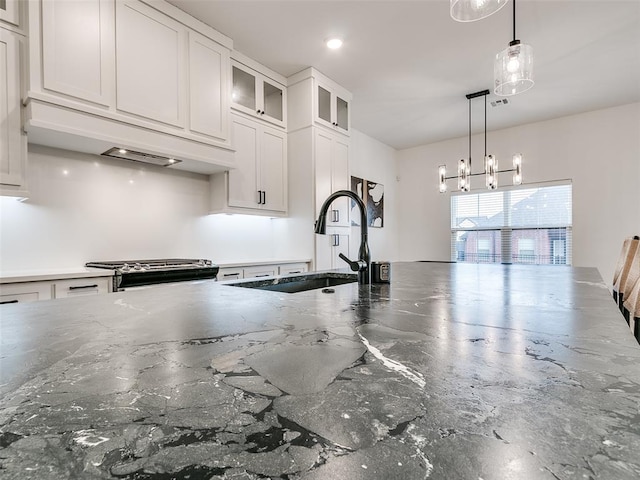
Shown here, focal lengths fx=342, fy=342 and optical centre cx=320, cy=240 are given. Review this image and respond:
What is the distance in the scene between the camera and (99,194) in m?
2.69

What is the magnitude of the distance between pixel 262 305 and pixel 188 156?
7.23 feet

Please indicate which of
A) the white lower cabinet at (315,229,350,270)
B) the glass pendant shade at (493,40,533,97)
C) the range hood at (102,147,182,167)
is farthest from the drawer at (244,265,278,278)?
the glass pendant shade at (493,40,533,97)

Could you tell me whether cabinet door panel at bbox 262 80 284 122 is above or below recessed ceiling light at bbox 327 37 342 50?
below

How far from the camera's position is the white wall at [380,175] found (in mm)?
5262

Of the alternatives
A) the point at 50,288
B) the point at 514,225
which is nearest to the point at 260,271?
the point at 50,288

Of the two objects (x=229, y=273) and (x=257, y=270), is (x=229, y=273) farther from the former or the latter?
(x=257, y=270)

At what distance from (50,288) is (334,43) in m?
2.83

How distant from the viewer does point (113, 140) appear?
7.50ft

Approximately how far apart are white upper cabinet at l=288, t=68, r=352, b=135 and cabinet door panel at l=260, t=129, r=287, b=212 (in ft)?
0.84

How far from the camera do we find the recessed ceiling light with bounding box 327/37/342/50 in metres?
2.98

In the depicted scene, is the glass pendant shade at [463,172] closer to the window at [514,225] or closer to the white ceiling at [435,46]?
the white ceiling at [435,46]

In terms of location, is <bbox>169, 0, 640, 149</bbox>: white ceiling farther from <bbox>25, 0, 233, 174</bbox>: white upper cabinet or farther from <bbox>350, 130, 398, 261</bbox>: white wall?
<bbox>350, 130, 398, 261</bbox>: white wall

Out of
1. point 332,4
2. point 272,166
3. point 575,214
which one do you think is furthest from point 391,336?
point 575,214

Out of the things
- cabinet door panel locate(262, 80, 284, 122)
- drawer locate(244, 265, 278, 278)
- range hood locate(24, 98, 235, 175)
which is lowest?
drawer locate(244, 265, 278, 278)
